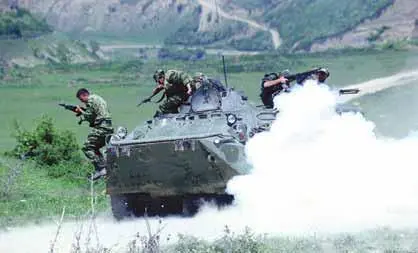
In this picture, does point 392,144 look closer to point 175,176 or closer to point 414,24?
point 175,176

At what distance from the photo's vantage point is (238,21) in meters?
76.1

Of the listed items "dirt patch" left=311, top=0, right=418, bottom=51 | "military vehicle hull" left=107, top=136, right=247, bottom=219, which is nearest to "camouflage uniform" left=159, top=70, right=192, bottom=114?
"military vehicle hull" left=107, top=136, right=247, bottom=219

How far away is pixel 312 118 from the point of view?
1522 cm

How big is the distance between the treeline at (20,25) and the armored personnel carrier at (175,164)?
5845 cm

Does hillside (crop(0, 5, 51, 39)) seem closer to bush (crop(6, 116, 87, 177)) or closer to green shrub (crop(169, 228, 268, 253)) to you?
bush (crop(6, 116, 87, 177))

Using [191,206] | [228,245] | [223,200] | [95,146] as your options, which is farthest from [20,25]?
[228,245]

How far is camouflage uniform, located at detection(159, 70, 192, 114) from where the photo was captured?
16844 mm

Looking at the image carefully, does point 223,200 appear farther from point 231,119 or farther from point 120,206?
point 120,206

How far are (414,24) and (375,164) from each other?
4227 cm

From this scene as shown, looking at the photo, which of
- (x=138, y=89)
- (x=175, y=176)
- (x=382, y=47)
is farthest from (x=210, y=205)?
(x=382, y=47)

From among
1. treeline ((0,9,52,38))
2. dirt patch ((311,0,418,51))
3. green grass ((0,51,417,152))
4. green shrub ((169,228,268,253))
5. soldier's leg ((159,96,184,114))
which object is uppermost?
treeline ((0,9,52,38))

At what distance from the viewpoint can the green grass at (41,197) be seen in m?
15.1

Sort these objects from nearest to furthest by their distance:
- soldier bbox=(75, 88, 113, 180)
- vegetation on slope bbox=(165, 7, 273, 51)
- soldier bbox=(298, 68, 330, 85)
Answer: soldier bbox=(75, 88, 113, 180), soldier bbox=(298, 68, 330, 85), vegetation on slope bbox=(165, 7, 273, 51)

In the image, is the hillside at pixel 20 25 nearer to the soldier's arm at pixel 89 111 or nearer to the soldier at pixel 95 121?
the soldier at pixel 95 121
